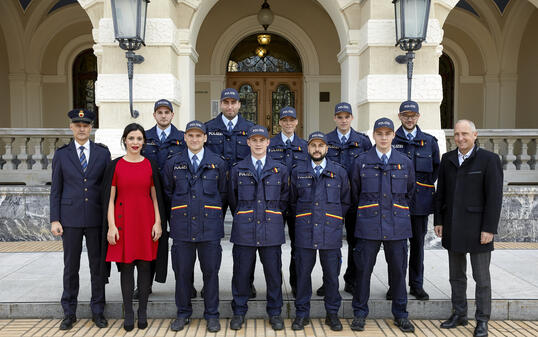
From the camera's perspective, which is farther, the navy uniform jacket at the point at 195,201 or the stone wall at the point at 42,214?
the stone wall at the point at 42,214

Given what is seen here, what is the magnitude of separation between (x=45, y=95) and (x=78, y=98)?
81 cm

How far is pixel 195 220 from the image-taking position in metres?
3.83

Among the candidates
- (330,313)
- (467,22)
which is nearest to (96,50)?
(330,313)

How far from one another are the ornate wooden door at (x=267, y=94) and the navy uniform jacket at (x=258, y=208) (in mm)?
7190

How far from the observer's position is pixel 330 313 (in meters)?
3.96

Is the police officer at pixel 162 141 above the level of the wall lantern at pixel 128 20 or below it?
below

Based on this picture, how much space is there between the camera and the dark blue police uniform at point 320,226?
12.6 feet

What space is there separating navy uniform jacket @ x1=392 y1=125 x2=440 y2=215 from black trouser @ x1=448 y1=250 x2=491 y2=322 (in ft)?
1.83

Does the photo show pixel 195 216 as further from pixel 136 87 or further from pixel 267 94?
pixel 267 94

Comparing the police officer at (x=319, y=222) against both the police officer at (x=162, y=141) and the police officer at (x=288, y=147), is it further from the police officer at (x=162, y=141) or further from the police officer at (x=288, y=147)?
the police officer at (x=162, y=141)

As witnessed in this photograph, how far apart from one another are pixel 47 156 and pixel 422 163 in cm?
687

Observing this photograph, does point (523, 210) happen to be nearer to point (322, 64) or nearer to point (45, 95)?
point (322, 64)

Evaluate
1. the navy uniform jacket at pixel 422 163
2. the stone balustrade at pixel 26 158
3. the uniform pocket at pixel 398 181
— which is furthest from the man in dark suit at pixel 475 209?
the stone balustrade at pixel 26 158

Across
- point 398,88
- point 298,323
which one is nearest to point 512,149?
point 398,88
